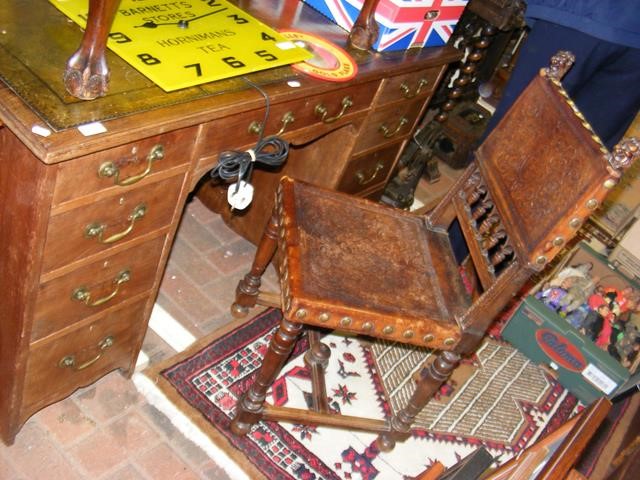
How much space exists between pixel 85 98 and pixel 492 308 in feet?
3.62

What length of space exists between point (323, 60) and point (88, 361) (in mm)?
1068

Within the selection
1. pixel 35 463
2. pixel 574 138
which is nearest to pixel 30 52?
pixel 35 463

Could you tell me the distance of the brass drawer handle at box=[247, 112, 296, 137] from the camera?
1599 mm

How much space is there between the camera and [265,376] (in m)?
1.79

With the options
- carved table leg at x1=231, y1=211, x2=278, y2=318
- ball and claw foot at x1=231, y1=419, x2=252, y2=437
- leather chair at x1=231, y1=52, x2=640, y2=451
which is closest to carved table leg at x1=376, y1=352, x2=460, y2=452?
leather chair at x1=231, y1=52, x2=640, y2=451

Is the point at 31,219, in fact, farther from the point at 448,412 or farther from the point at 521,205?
the point at 448,412

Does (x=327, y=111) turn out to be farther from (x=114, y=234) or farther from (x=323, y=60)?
(x=114, y=234)

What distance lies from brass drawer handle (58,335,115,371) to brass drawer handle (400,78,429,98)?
1.23m

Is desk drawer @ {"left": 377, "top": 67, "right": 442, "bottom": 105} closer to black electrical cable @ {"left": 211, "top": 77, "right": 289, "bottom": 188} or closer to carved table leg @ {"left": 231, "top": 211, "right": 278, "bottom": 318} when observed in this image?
black electrical cable @ {"left": 211, "top": 77, "right": 289, "bottom": 188}

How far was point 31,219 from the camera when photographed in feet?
4.09

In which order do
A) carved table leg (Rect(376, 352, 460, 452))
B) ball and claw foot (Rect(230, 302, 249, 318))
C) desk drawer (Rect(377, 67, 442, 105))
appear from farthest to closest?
ball and claw foot (Rect(230, 302, 249, 318))
desk drawer (Rect(377, 67, 442, 105))
carved table leg (Rect(376, 352, 460, 452))

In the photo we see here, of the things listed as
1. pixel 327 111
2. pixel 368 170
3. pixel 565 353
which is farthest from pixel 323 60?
pixel 565 353

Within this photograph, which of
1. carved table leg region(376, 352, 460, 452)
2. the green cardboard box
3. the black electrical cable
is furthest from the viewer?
the green cardboard box

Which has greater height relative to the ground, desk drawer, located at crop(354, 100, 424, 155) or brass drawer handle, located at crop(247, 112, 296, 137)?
brass drawer handle, located at crop(247, 112, 296, 137)
